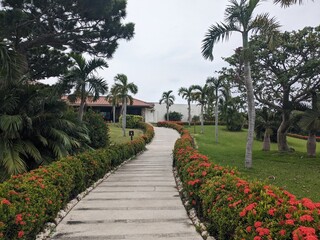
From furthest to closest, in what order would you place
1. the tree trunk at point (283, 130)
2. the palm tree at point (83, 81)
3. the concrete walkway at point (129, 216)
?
the tree trunk at point (283, 130)
the palm tree at point (83, 81)
the concrete walkway at point (129, 216)

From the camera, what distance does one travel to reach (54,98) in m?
9.93

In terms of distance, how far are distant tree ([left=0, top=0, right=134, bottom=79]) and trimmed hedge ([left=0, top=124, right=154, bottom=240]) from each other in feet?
21.9

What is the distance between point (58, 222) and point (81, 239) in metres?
1.02

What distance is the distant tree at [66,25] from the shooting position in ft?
41.6

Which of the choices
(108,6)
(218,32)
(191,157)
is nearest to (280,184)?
(191,157)

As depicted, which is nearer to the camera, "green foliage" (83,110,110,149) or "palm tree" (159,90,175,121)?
"green foliage" (83,110,110,149)

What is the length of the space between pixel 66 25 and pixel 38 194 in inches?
431

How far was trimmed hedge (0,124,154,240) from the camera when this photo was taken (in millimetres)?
3602

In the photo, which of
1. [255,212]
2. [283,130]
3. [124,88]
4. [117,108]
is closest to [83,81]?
[255,212]

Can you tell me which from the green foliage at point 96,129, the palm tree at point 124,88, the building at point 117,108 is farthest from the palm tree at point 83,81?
the building at point 117,108

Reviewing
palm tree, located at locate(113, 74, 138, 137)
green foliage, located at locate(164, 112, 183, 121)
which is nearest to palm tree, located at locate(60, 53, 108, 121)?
palm tree, located at locate(113, 74, 138, 137)

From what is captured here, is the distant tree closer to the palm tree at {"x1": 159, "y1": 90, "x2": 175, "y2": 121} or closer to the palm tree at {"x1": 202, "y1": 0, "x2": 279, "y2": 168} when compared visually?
the palm tree at {"x1": 202, "y1": 0, "x2": 279, "y2": 168}

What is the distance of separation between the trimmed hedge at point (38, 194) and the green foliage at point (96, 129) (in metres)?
5.92

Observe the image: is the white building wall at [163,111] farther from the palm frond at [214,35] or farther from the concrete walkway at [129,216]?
the concrete walkway at [129,216]
